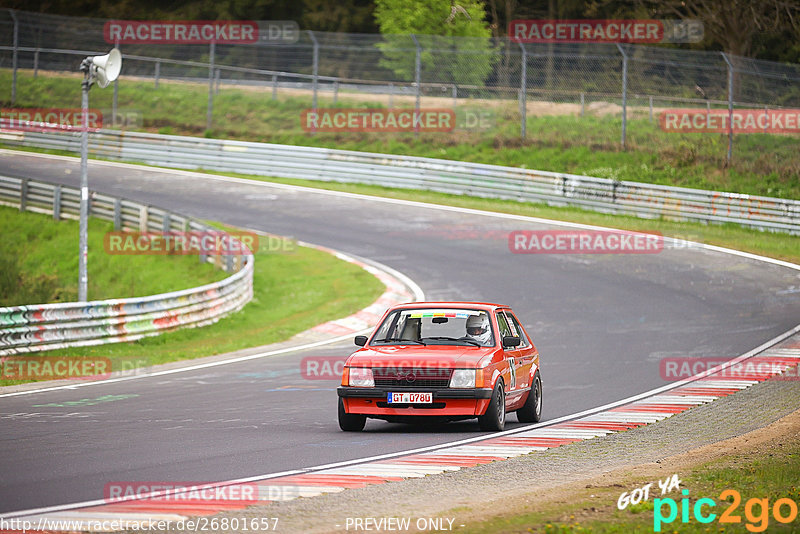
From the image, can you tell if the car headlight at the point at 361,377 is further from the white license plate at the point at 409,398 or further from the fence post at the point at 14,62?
the fence post at the point at 14,62

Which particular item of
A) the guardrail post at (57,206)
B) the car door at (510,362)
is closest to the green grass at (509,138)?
the guardrail post at (57,206)

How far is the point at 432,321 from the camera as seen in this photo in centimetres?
1130

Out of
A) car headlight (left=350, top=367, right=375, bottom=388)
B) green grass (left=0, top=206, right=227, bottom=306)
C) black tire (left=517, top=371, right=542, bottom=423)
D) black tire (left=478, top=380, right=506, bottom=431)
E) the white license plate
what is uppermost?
car headlight (left=350, top=367, right=375, bottom=388)

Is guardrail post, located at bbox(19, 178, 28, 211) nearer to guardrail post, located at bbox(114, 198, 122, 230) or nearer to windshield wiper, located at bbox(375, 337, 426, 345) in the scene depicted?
guardrail post, located at bbox(114, 198, 122, 230)

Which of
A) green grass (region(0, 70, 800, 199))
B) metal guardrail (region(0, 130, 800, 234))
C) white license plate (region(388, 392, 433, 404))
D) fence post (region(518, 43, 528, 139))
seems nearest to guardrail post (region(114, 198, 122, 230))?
metal guardrail (region(0, 130, 800, 234))

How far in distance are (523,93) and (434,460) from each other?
1103 inches

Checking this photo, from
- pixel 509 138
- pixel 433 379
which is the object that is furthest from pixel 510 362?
pixel 509 138

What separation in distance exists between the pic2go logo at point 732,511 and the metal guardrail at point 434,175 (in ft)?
77.3

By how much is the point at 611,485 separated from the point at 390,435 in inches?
139

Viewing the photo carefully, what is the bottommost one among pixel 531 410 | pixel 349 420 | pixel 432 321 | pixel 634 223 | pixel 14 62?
pixel 531 410

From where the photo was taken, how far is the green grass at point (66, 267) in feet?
79.6

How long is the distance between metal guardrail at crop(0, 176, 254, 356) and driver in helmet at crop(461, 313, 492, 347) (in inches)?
322

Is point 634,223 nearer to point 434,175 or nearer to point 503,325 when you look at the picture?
point 434,175

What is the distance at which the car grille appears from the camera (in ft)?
34.6
